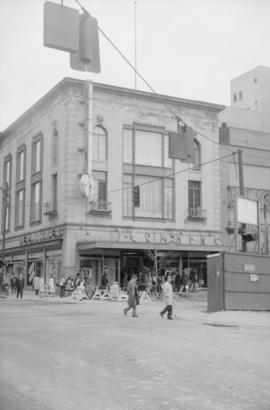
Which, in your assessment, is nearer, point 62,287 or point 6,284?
point 62,287

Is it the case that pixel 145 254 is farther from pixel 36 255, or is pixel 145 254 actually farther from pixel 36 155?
pixel 36 155

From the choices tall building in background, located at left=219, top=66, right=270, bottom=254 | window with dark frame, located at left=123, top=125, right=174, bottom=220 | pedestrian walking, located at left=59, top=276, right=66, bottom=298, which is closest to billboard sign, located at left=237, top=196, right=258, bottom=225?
pedestrian walking, located at left=59, top=276, right=66, bottom=298

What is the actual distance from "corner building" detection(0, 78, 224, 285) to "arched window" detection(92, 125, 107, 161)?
0.07 meters

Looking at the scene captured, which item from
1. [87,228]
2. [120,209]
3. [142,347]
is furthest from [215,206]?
[142,347]

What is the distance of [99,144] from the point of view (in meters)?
44.2

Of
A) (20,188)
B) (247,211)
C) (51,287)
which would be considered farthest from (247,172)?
(247,211)

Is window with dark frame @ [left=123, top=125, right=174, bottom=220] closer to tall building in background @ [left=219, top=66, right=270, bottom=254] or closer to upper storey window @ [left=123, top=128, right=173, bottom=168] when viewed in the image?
upper storey window @ [left=123, top=128, right=173, bottom=168]

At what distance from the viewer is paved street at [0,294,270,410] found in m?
7.83

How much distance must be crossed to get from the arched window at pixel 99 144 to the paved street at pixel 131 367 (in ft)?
87.1

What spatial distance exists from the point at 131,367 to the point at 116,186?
34.1 meters

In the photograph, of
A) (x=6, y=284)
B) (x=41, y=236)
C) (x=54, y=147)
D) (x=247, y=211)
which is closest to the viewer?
(x=247, y=211)

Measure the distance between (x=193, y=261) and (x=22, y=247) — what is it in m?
15.2

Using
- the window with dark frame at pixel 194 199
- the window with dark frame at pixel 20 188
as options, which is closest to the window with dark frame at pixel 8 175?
the window with dark frame at pixel 20 188

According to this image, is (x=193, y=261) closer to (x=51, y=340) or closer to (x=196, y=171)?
(x=196, y=171)
